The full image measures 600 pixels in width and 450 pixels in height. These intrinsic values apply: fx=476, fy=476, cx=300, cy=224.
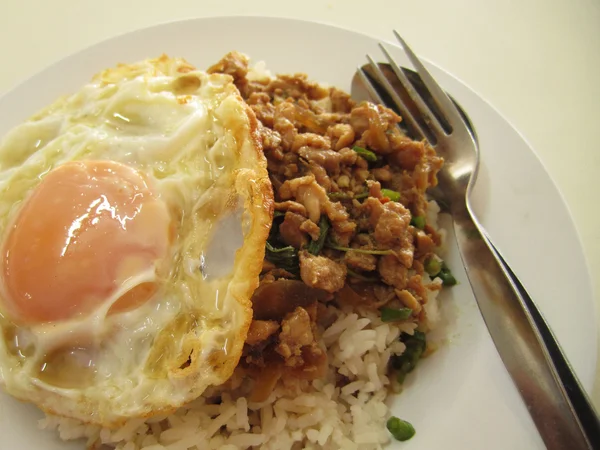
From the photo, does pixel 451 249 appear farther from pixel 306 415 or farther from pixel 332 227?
pixel 306 415

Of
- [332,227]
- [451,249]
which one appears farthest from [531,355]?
[332,227]

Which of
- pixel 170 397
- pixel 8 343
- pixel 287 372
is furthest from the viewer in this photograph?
pixel 287 372

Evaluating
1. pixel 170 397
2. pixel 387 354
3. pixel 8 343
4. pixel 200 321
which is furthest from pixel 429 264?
pixel 8 343

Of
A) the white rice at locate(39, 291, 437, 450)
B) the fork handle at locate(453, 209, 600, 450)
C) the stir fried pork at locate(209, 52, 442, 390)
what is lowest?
the white rice at locate(39, 291, 437, 450)

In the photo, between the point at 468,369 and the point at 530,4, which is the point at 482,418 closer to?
the point at 468,369

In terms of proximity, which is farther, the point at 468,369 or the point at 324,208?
the point at 324,208

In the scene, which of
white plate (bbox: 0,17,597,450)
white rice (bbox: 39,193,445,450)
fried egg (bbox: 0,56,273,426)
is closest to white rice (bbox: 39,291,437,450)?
white rice (bbox: 39,193,445,450)

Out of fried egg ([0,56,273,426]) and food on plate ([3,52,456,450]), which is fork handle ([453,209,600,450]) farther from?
fried egg ([0,56,273,426])
